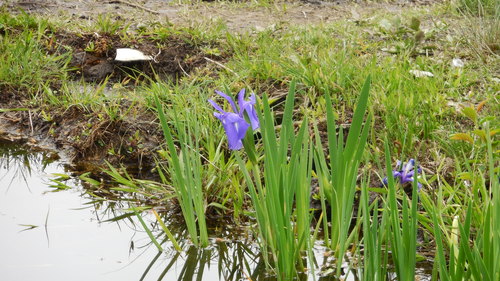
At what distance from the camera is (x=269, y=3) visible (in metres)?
5.64

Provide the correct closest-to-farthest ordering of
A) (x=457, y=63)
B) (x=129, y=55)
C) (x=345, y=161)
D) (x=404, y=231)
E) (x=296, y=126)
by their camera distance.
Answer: (x=404, y=231) < (x=345, y=161) < (x=296, y=126) < (x=457, y=63) < (x=129, y=55)

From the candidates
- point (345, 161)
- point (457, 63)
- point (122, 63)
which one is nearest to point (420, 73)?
point (457, 63)

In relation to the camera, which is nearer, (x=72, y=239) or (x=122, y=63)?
(x=72, y=239)

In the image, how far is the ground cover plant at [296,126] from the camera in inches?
79.1

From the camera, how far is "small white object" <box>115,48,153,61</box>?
4160mm

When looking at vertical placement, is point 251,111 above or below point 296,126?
above

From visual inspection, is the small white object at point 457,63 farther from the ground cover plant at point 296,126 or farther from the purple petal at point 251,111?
the purple petal at point 251,111

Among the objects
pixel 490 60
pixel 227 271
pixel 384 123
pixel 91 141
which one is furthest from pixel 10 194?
pixel 490 60

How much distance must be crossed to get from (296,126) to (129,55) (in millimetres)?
1327

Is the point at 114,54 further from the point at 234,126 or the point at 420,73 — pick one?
the point at 234,126

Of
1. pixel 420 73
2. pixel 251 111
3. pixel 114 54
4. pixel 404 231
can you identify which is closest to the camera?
pixel 404 231

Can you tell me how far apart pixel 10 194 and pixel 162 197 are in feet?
2.16

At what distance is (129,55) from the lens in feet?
13.7

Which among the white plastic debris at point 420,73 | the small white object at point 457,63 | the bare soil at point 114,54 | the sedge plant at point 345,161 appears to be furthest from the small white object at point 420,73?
the sedge plant at point 345,161
